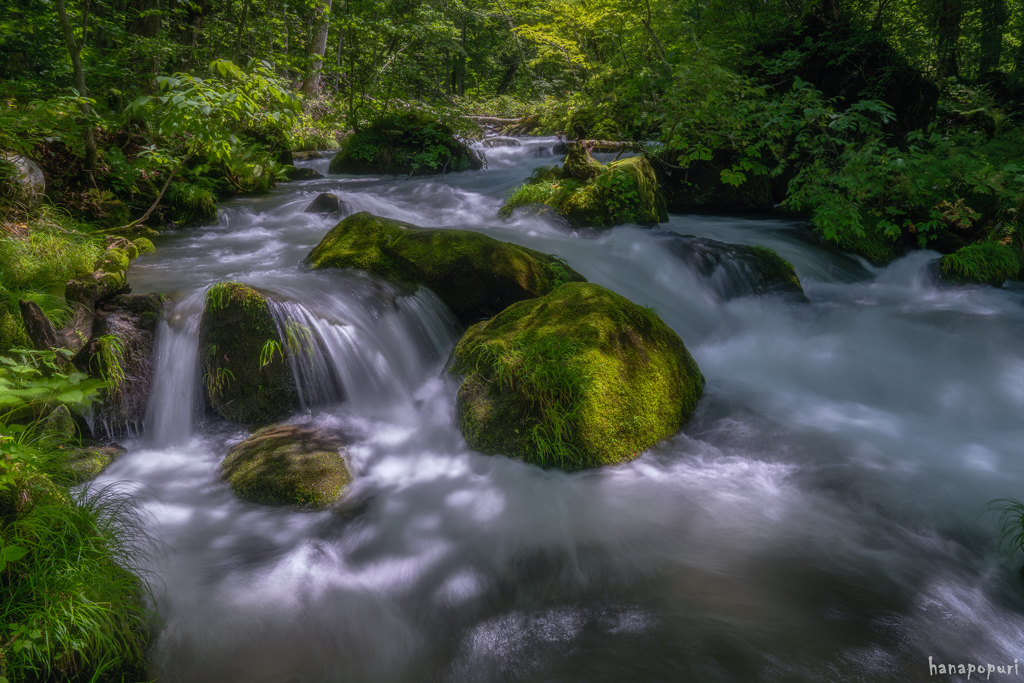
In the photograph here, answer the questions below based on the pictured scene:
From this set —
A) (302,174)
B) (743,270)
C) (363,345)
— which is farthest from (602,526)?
(302,174)

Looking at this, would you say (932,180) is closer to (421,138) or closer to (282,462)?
(282,462)

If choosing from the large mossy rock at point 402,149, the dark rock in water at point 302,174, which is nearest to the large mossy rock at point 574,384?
the dark rock in water at point 302,174

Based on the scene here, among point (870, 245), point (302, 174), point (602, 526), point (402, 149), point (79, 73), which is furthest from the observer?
point (402, 149)

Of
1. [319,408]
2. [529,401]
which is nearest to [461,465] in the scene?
[529,401]

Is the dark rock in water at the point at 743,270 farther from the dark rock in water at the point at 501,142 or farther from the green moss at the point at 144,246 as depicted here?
the dark rock in water at the point at 501,142

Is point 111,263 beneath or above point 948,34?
beneath

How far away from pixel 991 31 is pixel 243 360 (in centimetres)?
1697

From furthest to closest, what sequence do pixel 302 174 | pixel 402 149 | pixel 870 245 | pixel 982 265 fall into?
pixel 402 149, pixel 302 174, pixel 870 245, pixel 982 265

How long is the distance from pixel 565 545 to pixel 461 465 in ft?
3.53

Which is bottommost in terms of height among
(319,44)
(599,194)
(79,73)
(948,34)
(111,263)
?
(111,263)

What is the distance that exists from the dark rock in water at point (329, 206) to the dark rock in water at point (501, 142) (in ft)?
28.5

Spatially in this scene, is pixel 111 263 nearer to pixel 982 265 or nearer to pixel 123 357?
pixel 123 357

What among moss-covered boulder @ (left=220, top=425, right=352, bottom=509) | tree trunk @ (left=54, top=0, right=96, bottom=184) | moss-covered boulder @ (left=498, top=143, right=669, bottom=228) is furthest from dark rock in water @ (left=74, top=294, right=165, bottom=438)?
moss-covered boulder @ (left=498, top=143, right=669, bottom=228)

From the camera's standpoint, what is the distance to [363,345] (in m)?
4.84
